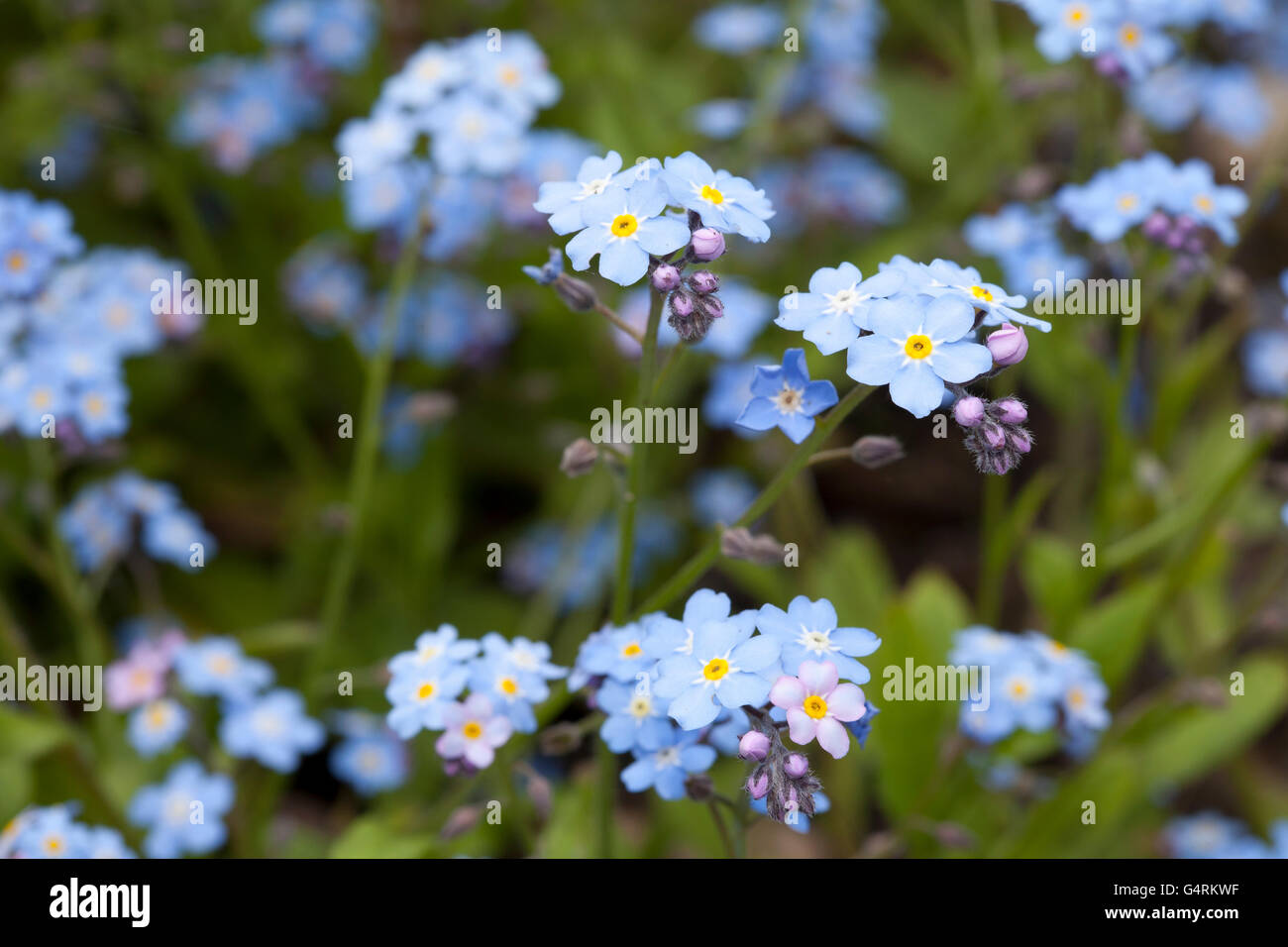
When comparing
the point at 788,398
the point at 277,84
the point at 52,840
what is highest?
the point at 277,84

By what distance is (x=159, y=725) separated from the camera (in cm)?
291

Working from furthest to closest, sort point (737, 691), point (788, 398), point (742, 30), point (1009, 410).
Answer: point (742, 30) < point (788, 398) < point (1009, 410) < point (737, 691)

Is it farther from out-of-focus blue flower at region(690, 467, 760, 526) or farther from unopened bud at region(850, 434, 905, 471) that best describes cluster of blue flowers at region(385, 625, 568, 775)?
out-of-focus blue flower at region(690, 467, 760, 526)

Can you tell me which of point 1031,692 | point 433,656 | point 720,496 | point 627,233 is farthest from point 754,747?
point 720,496

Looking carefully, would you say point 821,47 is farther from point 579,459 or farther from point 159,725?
point 159,725

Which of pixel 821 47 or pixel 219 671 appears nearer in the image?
pixel 219 671

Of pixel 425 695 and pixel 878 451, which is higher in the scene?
pixel 878 451

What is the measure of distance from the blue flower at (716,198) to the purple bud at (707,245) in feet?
0.05

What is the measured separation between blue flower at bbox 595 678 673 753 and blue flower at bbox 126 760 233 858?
1.25 m

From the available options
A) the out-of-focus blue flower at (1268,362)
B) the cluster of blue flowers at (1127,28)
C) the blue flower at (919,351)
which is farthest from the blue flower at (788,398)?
the out-of-focus blue flower at (1268,362)

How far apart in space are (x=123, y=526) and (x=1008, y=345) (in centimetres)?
251

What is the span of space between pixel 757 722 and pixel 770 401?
0.51m
